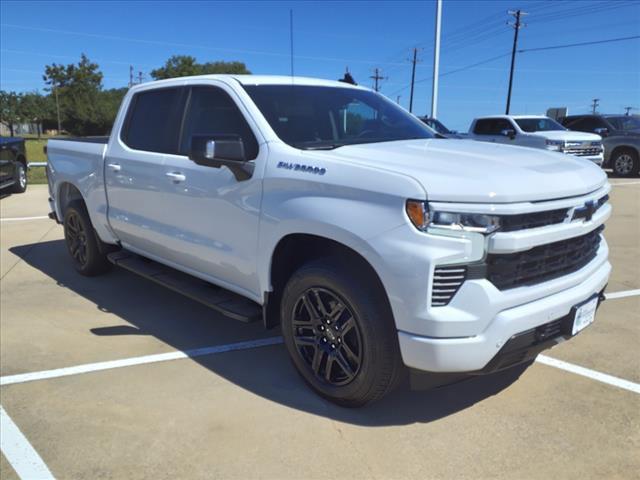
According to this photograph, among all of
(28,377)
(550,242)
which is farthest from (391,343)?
(28,377)

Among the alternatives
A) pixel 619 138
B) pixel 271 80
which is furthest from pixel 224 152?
pixel 619 138

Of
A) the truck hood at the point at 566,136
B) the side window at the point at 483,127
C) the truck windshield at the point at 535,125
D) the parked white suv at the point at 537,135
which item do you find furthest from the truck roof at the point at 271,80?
the side window at the point at 483,127

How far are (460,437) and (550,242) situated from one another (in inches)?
45.4

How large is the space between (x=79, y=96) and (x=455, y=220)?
83083mm

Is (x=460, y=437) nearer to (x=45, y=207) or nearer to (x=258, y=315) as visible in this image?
(x=258, y=315)

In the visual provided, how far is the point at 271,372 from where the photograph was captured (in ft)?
12.2

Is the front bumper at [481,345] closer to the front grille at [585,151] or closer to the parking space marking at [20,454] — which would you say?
the parking space marking at [20,454]

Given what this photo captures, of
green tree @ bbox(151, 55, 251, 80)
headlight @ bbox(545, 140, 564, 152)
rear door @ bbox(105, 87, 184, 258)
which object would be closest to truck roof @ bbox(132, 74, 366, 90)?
rear door @ bbox(105, 87, 184, 258)

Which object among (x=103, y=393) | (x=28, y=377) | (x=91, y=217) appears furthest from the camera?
(x=91, y=217)

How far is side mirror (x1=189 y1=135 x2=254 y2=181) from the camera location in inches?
129

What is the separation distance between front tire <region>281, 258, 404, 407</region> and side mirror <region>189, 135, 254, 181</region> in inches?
29.9

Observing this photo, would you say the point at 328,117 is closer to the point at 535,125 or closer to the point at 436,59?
the point at 535,125

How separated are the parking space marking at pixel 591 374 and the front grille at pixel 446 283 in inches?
66.9

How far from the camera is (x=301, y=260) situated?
342 cm
